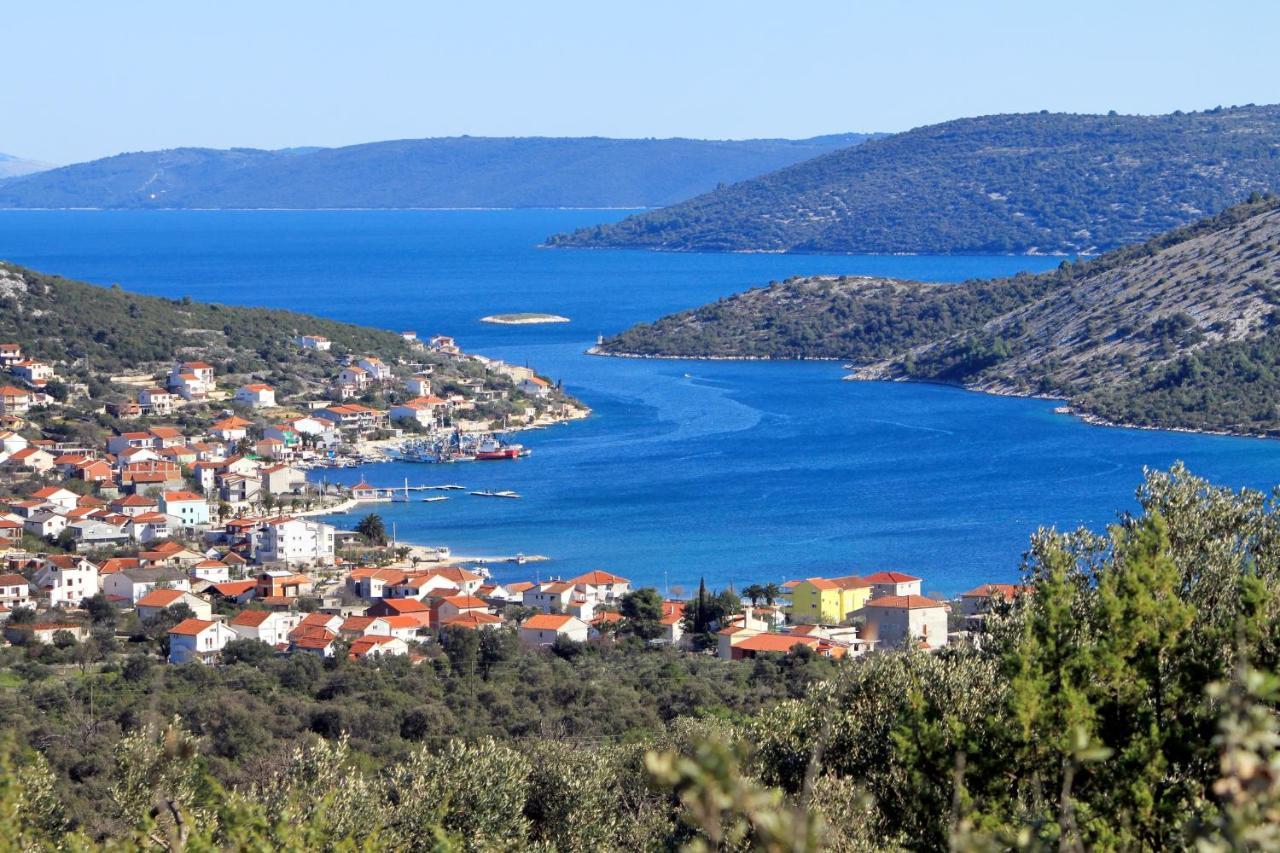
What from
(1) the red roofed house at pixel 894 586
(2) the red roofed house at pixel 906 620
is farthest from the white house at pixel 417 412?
(2) the red roofed house at pixel 906 620

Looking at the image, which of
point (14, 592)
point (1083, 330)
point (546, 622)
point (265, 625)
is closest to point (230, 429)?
point (14, 592)

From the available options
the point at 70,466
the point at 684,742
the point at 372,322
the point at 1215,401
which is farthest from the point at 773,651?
the point at 372,322

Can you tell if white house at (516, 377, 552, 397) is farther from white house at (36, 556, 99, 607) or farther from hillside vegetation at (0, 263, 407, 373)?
white house at (36, 556, 99, 607)

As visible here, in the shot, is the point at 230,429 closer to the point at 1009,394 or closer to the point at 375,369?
the point at 375,369

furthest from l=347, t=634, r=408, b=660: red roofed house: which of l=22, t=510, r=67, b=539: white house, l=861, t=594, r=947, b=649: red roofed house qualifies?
l=22, t=510, r=67, b=539: white house

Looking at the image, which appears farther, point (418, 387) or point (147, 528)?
point (418, 387)
